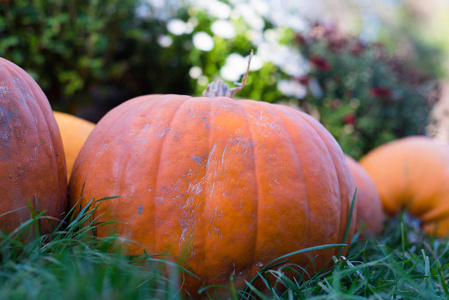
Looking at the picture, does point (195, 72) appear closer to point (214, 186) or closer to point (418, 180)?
point (418, 180)

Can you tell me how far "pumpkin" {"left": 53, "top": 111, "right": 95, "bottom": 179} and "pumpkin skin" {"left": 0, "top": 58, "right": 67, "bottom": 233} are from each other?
600 mm

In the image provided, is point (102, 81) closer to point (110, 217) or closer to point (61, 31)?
point (61, 31)

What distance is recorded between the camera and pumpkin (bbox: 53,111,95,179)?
1.89 meters

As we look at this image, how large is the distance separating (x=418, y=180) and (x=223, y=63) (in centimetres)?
200

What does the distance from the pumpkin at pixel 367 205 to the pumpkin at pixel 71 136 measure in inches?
54.7

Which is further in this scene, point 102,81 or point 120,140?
point 102,81

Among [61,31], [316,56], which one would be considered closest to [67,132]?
[61,31]

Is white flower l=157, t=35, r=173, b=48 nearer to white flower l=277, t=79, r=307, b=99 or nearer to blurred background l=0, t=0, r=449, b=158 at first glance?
blurred background l=0, t=0, r=449, b=158

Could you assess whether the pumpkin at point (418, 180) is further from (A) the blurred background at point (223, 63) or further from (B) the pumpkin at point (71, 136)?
(B) the pumpkin at point (71, 136)

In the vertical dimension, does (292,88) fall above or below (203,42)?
below

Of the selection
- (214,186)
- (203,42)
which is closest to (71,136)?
(214,186)

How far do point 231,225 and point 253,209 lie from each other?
0.09 metres

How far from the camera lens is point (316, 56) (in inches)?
151

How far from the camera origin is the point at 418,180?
8.42 ft
